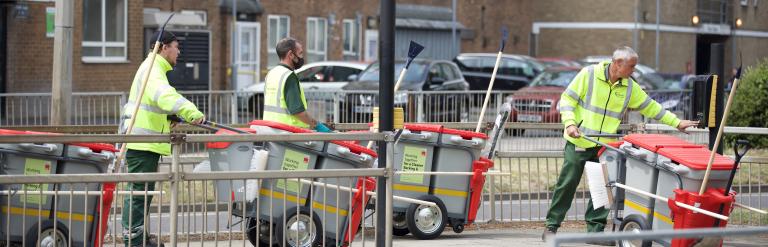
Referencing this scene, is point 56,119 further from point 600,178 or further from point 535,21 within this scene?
point 535,21

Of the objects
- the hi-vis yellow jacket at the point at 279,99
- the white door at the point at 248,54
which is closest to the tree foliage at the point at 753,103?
the hi-vis yellow jacket at the point at 279,99

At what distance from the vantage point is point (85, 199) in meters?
7.25

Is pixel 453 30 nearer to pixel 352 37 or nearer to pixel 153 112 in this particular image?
pixel 352 37

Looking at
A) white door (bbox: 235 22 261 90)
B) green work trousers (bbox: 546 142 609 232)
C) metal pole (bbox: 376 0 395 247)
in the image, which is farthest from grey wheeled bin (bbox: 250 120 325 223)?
white door (bbox: 235 22 261 90)

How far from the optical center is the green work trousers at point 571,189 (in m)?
9.72

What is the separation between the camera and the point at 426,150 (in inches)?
396

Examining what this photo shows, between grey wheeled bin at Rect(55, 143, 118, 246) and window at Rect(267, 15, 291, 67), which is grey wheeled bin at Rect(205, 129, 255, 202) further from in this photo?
window at Rect(267, 15, 291, 67)

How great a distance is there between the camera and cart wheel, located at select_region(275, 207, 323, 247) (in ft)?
27.5

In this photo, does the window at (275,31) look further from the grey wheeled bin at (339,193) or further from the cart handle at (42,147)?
the cart handle at (42,147)

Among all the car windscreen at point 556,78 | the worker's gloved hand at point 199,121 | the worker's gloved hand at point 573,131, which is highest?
the car windscreen at point 556,78

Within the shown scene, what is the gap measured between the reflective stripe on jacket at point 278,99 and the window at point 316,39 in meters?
27.8

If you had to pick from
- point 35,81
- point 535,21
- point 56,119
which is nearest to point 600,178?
point 56,119

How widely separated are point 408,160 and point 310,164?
4.73 feet

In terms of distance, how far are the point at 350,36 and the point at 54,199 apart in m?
31.9
